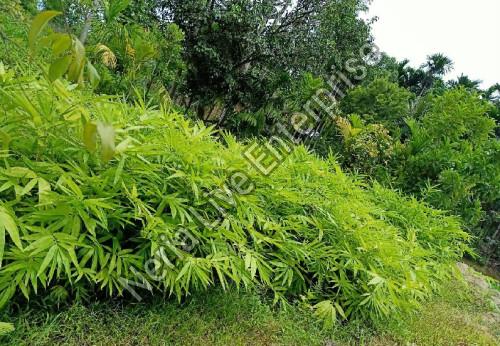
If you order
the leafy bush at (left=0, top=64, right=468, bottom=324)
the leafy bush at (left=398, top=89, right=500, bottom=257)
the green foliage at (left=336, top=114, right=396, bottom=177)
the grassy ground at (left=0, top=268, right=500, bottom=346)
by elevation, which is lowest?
the grassy ground at (left=0, top=268, right=500, bottom=346)

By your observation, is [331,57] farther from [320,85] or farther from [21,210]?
[21,210]

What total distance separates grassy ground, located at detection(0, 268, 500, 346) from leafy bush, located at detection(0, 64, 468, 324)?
3.5 inches

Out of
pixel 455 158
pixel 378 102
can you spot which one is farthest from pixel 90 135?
pixel 378 102

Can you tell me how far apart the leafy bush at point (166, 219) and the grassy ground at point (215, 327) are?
88 mm

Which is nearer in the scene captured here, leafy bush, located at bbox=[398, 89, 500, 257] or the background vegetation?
the background vegetation

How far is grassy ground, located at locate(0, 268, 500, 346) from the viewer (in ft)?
4.77

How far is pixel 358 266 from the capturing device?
215cm

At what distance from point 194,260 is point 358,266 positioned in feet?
3.27

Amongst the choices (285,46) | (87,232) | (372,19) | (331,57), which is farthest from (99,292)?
(372,19)

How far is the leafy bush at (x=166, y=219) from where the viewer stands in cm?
133

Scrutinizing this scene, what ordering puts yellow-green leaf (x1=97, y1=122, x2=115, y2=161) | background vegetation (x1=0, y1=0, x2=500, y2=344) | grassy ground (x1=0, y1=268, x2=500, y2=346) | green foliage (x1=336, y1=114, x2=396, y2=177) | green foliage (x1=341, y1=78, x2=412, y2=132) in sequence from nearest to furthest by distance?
yellow-green leaf (x1=97, y1=122, x2=115, y2=161), background vegetation (x1=0, y1=0, x2=500, y2=344), grassy ground (x1=0, y1=268, x2=500, y2=346), green foliage (x1=336, y1=114, x2=396, y2=177), green foliage (x1=341, y1=78, x2=412, y2=132)

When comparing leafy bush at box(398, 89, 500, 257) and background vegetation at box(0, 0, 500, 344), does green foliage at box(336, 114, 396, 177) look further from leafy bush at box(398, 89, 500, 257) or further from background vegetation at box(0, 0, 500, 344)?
background vegetation at box(0, 0, 500, 344)

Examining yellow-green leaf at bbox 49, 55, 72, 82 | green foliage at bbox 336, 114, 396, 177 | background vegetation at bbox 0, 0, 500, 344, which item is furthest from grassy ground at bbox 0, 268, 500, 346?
green foliage at bbox 336, 114, 396, 177

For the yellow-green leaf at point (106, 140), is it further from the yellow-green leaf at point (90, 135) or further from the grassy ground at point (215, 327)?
the grassy ground at point (215, 327)
